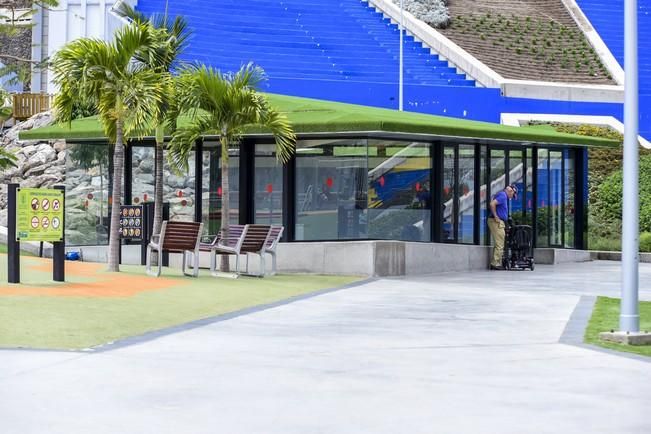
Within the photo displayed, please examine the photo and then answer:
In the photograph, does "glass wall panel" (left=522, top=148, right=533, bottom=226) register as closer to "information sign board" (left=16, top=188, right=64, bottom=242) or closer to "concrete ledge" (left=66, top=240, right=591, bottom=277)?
"concrete ledge" (left=66, top=240, right=591, bottom=277)

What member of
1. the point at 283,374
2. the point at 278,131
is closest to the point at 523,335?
the point at 283,374

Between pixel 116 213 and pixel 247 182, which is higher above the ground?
pixel 247 182

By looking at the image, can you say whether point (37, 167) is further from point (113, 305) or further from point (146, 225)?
point (113, 305)

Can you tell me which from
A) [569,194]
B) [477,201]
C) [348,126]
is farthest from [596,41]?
[348,126]

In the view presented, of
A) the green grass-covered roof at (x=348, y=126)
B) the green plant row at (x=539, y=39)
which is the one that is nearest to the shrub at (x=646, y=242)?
the green grass-covered roof at (x=348, y=126)

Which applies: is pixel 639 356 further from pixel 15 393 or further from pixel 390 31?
pixel 390 31

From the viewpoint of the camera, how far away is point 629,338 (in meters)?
12.0

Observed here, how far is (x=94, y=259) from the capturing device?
968 inches

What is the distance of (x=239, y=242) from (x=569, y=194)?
11.1 m

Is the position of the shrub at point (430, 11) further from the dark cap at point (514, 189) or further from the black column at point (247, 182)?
the black column at point (247, 182)

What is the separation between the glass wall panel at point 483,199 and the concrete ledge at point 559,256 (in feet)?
8.98

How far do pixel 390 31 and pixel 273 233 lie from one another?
1437 inches

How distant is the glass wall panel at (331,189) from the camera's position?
22.4 meters

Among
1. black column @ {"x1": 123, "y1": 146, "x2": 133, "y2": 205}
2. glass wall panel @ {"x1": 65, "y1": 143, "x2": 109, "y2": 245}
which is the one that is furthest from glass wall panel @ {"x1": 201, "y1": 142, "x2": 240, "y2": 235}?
glass wall panel @ {"x1": 65, "y1": 143, "x2": 109, "y2": 245}
